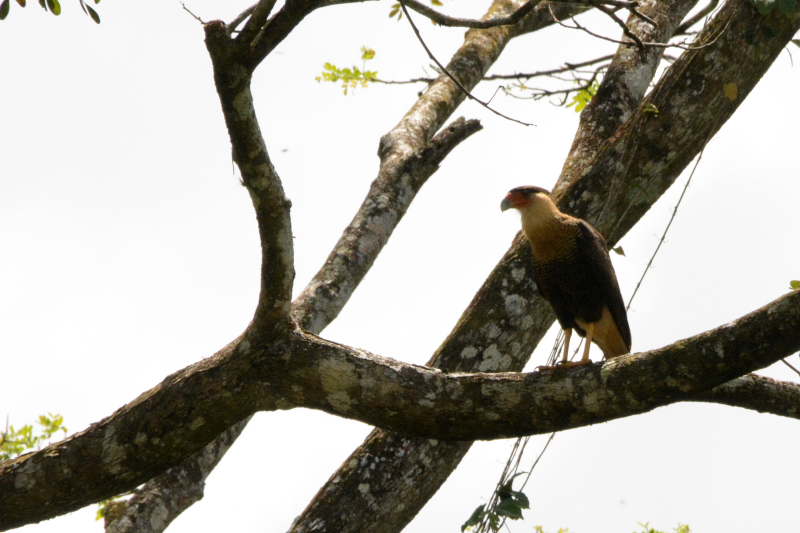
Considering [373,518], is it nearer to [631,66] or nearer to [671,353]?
[671,353]

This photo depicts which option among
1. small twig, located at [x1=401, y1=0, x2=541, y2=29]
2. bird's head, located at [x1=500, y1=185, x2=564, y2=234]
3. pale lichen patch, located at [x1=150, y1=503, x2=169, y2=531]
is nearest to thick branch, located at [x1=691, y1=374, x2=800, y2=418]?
bird's head, located at [x1=500, y1=185, x2=564, y2=234]

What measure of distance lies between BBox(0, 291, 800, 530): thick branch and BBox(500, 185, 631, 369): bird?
52.1 inches

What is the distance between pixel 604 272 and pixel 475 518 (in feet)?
4.96

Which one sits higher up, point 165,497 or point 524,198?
point 524,198

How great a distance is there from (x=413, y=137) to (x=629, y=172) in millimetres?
2306

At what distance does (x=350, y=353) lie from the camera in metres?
2.97

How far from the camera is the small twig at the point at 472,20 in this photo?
3.21 metres

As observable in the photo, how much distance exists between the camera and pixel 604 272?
4242mm

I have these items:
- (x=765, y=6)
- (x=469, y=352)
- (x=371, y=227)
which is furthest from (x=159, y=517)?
(x=765, y=6)

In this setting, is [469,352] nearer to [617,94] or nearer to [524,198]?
[524,198]

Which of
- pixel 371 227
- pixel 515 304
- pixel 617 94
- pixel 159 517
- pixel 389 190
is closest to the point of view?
pixel 515 304

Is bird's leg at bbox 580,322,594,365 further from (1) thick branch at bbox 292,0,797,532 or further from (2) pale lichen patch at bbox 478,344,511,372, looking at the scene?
(2) pale lichen patch at bbox 478,344,511,372

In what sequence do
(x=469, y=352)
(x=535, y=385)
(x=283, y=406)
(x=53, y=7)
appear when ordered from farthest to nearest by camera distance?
(x=469, y=352) < (x=53, y=7) < (x=283, y=406) < (x=535, y=385)

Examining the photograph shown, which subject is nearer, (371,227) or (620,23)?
(620,23)
